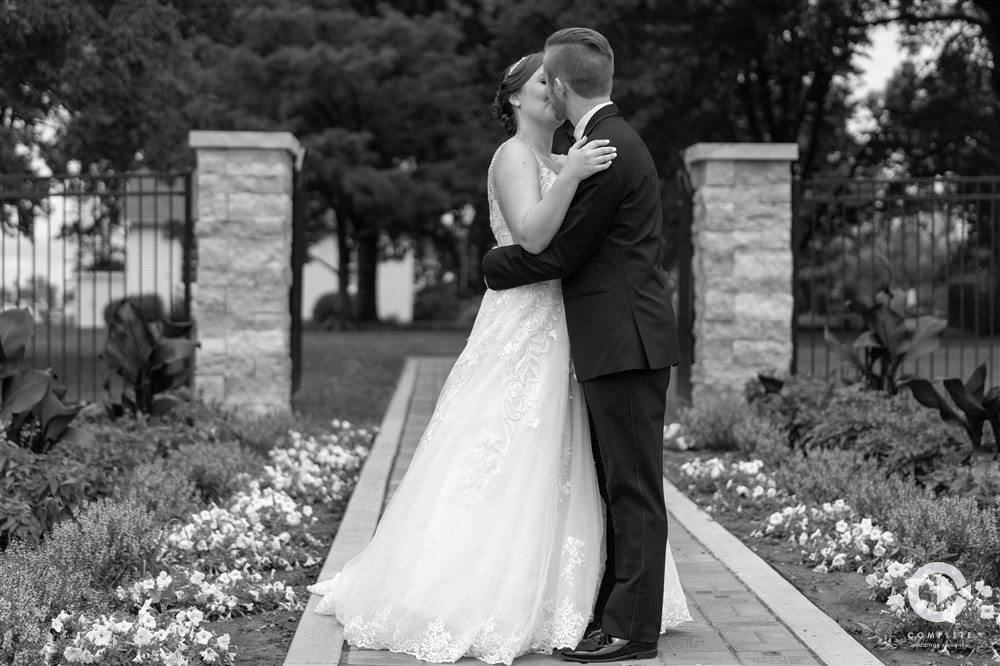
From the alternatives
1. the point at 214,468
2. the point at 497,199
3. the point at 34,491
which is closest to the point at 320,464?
the point at 214,468

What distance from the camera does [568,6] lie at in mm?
20188

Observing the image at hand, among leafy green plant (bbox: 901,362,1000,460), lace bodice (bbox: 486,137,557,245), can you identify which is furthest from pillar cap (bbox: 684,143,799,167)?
lace bodice (bbox: 486,137,557,245)

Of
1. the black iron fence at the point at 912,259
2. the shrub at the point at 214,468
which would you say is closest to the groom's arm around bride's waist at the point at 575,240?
the shrub at the point at 214,468

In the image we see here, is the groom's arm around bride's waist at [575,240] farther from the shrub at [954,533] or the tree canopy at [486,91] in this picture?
the tree canopy at [486,91]

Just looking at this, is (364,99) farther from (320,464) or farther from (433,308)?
(320,464)

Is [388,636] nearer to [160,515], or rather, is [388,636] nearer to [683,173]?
[160,515]

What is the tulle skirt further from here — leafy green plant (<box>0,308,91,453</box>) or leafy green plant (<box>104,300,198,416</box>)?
leafy green plant (<box>104,300,198,416</box>)

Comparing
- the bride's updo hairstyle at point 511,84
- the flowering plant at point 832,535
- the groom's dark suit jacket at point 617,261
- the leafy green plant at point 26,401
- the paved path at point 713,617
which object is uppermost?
the bride's updo hairstyle at point 511,84

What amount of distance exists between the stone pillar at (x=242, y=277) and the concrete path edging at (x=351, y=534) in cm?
123

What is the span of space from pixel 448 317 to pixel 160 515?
121 ft

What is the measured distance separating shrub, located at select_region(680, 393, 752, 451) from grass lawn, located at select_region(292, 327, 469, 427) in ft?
8.58

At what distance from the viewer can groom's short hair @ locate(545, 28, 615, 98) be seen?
349 cm

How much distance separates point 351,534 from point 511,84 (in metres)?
2.60

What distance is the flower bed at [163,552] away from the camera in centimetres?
350
